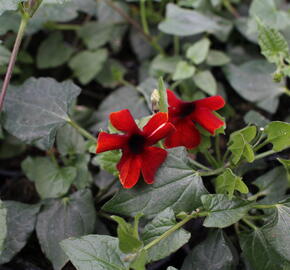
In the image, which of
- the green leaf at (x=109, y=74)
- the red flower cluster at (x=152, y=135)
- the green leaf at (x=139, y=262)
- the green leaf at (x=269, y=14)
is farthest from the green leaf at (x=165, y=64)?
the green leaf at (x=139, y=262)

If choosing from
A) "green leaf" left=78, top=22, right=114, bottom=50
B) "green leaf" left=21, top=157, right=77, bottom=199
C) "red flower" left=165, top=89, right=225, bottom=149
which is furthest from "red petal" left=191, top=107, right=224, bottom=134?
"green leaf" left=78, top=22, right=114, bottom=50

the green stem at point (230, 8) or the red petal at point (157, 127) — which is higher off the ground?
the red petal at point (157, 127)

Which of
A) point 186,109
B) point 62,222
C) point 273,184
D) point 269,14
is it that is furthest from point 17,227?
point 269,14

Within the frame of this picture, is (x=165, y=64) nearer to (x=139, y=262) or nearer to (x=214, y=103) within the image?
(x=214, y=103)

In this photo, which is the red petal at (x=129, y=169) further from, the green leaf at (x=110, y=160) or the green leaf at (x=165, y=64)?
the green leaf at (x=165, y=64)

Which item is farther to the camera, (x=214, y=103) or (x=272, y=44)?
(x=272, y=44)
